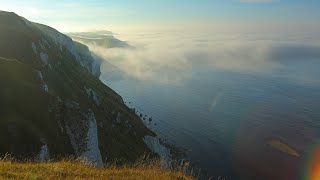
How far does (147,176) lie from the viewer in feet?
50.5

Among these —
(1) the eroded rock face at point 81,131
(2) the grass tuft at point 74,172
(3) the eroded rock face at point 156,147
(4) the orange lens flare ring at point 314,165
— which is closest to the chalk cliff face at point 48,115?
(1) the eroded rock face at point 81,131

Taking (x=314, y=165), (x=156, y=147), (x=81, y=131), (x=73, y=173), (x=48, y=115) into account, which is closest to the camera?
(x=73, y=173)

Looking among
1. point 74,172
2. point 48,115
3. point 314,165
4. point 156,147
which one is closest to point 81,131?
point 48,115

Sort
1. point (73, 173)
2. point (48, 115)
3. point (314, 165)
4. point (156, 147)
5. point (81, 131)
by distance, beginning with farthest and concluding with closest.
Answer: point (314, 165) → point (156, 147) → point (81, 131) → point (48, 115) → point (73, 173)

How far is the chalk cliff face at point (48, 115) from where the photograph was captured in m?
65.7

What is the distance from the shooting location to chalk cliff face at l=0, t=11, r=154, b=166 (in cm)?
6569

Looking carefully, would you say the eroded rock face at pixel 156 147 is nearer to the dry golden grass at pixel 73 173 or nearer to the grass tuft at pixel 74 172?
the grass tuft at pixel 74 172

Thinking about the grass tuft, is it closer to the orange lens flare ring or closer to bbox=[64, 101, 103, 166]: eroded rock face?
bbox=[64, 101, 103, 166]: eroded rock face

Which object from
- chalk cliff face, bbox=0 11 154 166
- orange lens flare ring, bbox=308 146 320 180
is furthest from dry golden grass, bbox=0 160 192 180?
orange lens flare ring, bbox=308 146 320 180

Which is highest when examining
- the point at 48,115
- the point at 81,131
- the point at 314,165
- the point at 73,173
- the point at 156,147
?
the point at 73,173

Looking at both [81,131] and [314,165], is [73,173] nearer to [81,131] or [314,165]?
[81,131]

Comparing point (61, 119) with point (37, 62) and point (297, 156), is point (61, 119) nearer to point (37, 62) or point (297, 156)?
point (37, 62)

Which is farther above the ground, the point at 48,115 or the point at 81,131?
the point at 48,115

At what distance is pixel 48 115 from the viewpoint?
8225cm
